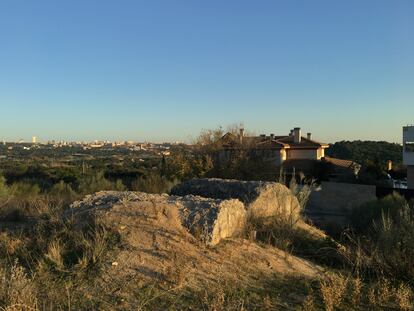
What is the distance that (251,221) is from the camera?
31.4 ft

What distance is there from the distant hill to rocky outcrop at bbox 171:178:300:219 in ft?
220

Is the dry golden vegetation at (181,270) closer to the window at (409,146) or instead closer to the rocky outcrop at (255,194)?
the rocky outcrop at (255,194)

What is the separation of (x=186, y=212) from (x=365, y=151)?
81376mm

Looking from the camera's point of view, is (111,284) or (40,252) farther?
(40,252)

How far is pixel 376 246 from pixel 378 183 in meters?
42.4

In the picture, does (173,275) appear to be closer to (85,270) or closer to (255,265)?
(85,270)

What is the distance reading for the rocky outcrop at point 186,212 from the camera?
7.69 m

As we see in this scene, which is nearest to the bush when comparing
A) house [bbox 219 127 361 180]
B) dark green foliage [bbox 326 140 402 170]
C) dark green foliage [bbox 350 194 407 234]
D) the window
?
dark green foliage [bbox 350 194 407 234]

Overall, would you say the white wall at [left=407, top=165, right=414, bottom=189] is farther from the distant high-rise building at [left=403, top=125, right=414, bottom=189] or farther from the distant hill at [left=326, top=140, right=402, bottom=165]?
the distant hill at [left=326, top=140, right=402, bottom=165]

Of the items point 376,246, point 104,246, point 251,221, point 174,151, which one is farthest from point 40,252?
point 174,151

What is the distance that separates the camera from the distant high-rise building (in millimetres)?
49784

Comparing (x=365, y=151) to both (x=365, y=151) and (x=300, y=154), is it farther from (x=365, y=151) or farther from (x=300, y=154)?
(x=300, y=154)

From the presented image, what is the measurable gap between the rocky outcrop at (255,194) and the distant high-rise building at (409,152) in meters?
41.5

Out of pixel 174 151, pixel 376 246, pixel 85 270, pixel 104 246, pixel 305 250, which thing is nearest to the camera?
pixel 85 270
